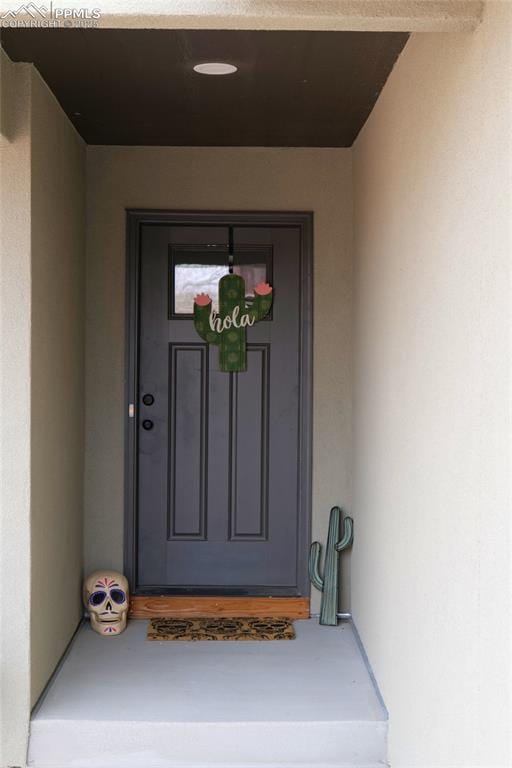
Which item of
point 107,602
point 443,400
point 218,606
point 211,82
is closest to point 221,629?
point 218,606

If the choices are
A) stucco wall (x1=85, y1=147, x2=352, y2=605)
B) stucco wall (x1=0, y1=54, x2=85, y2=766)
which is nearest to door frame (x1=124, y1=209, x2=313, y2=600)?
stucco wall (x1=85, y1=147, x2=352, y2=605)

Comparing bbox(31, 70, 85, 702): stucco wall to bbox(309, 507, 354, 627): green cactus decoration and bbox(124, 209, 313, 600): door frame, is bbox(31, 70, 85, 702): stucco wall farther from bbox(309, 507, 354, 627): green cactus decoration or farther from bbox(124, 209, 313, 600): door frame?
bbox(309, 507, 354, 627): green cactus decoration

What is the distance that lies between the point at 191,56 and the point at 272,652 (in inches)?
102

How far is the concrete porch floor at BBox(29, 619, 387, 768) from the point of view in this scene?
11.0 feet

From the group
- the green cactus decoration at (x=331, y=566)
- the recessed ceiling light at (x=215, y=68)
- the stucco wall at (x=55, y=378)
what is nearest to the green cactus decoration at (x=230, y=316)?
the stucco wall at (x=55, y=378)

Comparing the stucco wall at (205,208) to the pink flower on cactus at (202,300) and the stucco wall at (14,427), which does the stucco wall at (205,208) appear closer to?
the pink flower on cactus at (202,300)

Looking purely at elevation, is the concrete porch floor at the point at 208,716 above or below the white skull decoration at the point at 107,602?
below

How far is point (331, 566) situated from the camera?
15.3ft

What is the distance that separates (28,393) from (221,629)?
1778 mm

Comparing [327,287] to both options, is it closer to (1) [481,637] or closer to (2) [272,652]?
(2) [272,652]

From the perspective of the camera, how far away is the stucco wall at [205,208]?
4.79 metres

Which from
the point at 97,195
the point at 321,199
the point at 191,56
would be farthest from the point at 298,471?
the point at 191,56

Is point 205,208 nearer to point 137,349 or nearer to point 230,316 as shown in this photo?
point 230,316

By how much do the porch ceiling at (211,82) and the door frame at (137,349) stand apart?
14.7 inches
